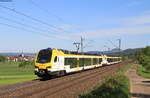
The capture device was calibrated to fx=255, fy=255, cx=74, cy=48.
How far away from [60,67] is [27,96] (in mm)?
12258

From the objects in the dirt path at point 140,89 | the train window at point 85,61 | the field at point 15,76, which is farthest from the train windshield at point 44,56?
the train window at point 85,61

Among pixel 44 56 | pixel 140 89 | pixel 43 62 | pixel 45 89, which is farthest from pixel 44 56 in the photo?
pixel 140 89

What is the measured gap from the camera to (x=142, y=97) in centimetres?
1258

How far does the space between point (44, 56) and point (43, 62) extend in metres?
0.70

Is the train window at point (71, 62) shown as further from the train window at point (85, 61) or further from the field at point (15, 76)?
the field at point (15, 76)

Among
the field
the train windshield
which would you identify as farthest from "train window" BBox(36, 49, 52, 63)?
the field

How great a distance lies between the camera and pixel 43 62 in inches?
914

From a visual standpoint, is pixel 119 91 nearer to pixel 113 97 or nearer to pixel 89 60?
pixel 113 97

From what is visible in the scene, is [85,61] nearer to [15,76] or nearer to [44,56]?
[15,76]

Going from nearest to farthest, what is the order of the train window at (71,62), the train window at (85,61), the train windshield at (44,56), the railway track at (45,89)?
the railway track at (45,89) < the train windshield at (44,56) < the train window at (71,62) < the train window at (85,61)

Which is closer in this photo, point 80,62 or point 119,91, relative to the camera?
point 119,91

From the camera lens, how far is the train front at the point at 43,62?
2281 cm

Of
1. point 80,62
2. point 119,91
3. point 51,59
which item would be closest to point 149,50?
point 80,62

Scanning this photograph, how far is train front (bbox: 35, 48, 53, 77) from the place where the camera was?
22812 millimetres
